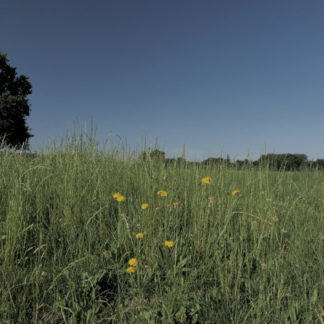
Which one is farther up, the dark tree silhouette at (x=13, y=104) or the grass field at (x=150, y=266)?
the dark tree silhouette at (x=13, y=104)

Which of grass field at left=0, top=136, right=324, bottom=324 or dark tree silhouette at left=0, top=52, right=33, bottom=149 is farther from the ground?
dark tree silhouette at left=0, top=52, right=33, bottom=149

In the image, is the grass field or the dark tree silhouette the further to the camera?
the dark tree silhouette

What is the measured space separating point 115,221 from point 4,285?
846 millimetres

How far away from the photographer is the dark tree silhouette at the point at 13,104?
1766 centimetres

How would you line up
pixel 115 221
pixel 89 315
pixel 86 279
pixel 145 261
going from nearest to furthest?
pixel 89 315
pixel 86 279
pixel 145 261
pixel 115 221

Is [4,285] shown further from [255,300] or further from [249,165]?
[249,165]

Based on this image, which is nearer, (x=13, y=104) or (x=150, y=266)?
(x=150, y=266)

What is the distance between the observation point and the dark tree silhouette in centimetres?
1766

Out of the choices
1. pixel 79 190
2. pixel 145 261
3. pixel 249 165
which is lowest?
pixel 145 261

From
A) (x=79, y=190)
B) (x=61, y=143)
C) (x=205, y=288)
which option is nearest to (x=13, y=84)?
(x=61, y=143)

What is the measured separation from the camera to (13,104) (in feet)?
59.0

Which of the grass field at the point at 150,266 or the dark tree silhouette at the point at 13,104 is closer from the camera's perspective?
the grass field at the point at 150,266

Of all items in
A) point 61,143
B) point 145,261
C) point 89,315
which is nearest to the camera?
point 89,315

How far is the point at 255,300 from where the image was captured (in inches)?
54.2
